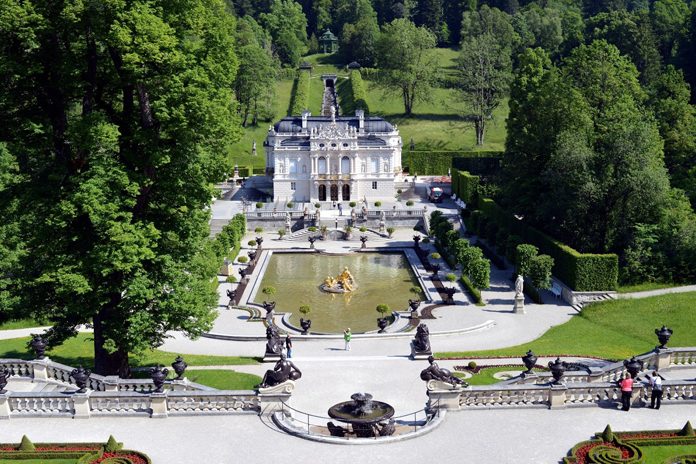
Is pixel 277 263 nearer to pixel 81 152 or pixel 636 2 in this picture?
pixel 81 152

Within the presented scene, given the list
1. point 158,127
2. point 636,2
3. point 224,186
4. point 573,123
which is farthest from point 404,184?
point 636,2

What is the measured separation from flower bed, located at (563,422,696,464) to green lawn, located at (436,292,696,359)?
13.0 meters

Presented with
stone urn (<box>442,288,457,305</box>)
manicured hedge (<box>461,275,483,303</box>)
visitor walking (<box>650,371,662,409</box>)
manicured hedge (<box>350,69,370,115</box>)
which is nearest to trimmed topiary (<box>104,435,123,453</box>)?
visitor walking (<box>650,371,662,409</box>)

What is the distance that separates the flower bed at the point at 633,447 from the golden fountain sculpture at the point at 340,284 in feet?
112

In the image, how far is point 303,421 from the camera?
99.1 feet

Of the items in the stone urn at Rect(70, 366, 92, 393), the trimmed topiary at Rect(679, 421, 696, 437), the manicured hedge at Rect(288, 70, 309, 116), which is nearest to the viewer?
the trimmed topiary at Rect(679, 421, 696, 437)

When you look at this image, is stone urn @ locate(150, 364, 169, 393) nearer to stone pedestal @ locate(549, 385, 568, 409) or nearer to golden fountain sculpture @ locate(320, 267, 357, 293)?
stone pedestal @ locate(549, 385, 568, 409)

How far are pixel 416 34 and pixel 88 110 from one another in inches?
4382

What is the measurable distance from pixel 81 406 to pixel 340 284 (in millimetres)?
32211

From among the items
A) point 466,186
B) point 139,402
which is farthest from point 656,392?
point 466,186

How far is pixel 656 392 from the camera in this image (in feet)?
96.7

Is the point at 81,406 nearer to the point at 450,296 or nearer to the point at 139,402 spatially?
the point at 139,402

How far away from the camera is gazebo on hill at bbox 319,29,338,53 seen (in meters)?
189

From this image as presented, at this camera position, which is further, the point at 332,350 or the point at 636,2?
the point at 636,2
